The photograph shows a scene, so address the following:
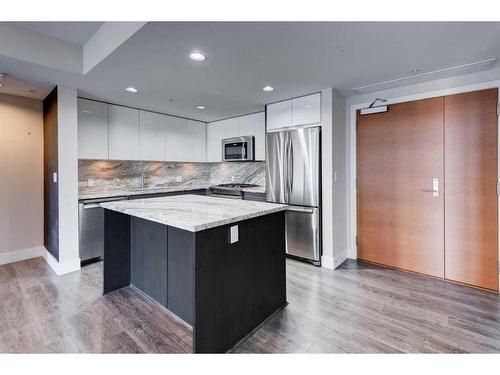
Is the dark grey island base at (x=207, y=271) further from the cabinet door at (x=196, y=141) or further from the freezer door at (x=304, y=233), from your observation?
the cabinet door at (x=196, y=141)

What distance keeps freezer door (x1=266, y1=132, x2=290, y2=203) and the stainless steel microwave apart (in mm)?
632

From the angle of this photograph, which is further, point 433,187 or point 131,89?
point 131,89

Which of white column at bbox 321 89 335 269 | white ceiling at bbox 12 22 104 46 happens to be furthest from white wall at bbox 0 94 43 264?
white column at bbox 321 89 335 269

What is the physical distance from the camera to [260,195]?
4176 mm

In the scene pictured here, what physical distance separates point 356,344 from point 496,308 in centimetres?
156

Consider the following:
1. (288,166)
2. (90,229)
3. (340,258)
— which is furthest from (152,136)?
(340,258)

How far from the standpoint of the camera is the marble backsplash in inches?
162

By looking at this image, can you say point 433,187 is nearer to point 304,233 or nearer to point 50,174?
point 304,233

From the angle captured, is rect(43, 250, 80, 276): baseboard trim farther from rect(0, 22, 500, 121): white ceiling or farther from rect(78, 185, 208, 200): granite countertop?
rect(0, 22, 500, 121): white ceiling

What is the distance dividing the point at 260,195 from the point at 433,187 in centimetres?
227

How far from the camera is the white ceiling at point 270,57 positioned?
188 centimetres
